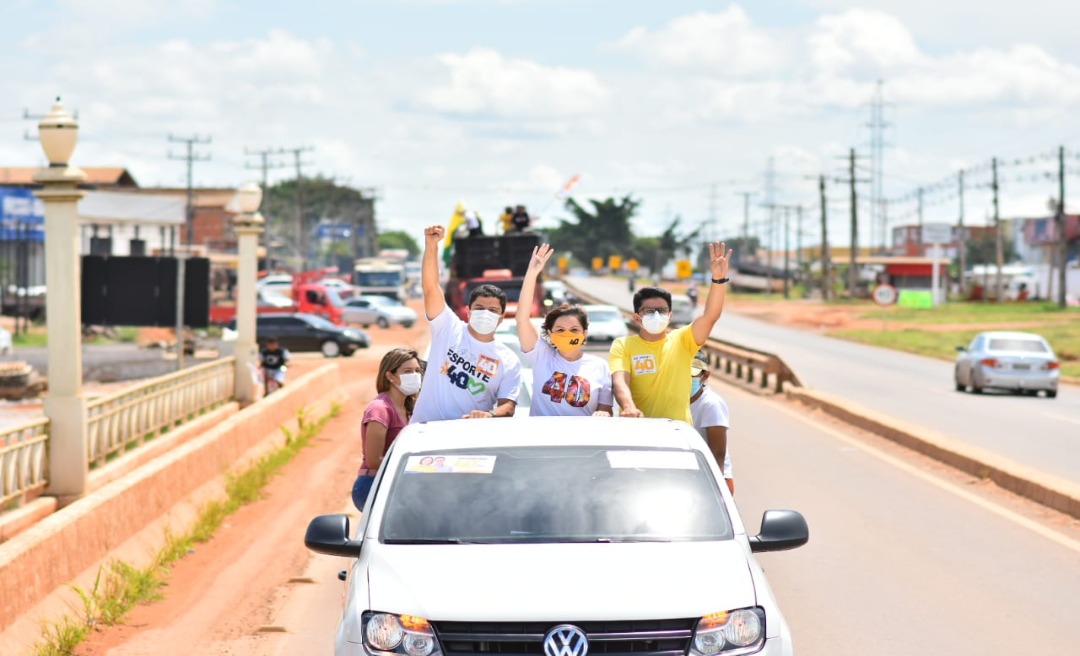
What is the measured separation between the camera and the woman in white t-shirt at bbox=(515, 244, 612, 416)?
8.02 metres

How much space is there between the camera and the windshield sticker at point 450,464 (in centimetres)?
659

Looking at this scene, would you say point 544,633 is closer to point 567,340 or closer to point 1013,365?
point 567,340

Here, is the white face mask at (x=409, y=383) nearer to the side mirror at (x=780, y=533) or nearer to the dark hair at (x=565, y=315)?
the dark hair at (x=565, y=315)

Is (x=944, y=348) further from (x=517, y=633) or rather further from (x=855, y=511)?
(x=517, y=633)

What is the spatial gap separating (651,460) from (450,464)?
2.82 ft

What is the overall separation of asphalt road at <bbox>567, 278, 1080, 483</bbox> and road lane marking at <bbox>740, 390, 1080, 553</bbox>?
1.62 meters

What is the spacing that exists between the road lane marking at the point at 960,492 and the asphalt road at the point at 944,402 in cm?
162

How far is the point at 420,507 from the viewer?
6.41 m

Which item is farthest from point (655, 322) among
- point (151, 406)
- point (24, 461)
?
point (151, 406)

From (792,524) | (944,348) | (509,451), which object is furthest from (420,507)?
(944,348)

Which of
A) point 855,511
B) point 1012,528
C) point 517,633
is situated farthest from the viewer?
point 855,511

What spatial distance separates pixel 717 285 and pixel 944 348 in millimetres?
47369

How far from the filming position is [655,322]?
838 cm

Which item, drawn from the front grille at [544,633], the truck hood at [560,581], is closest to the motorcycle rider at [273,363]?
the truck hood at [560,581]
